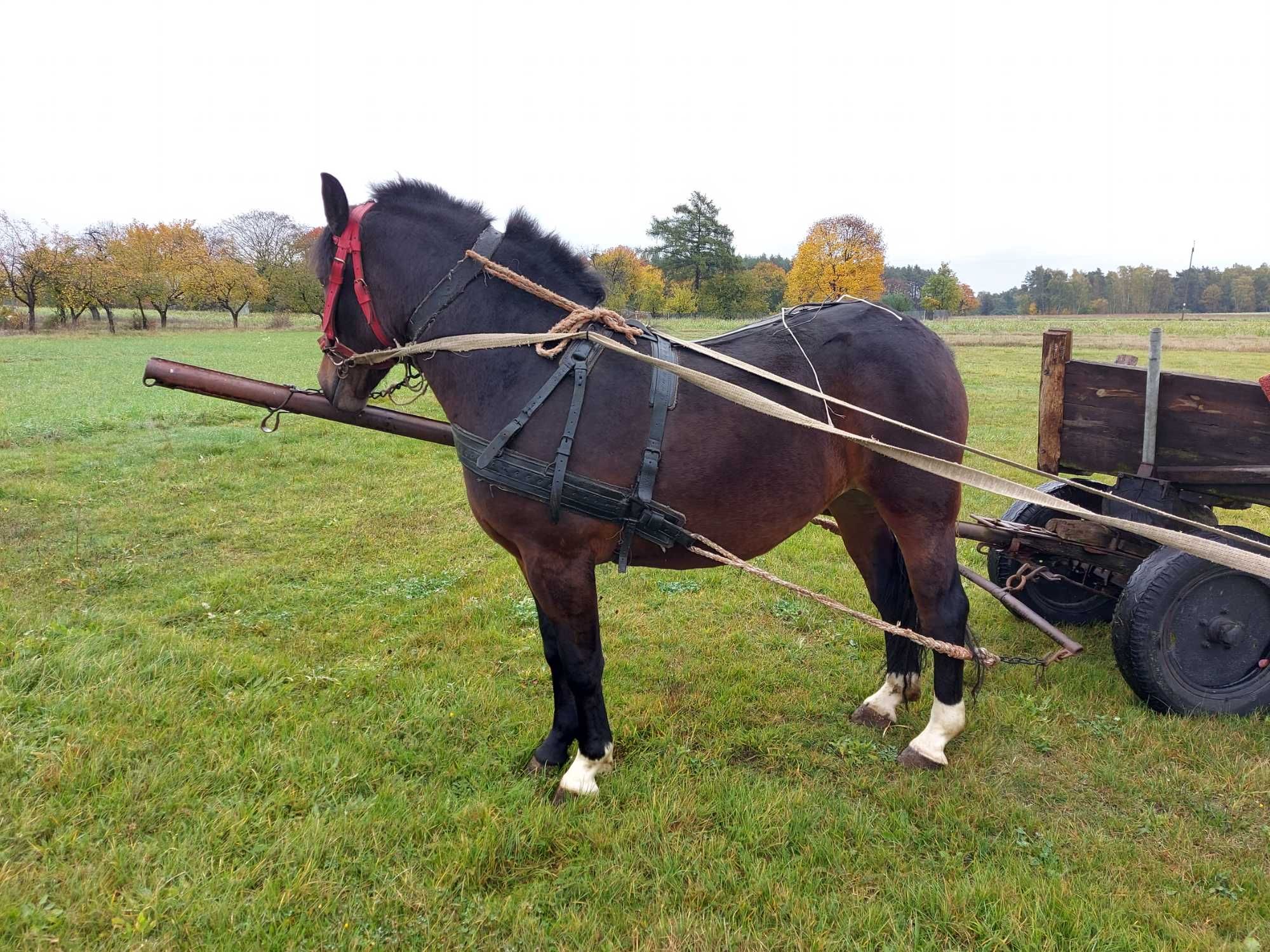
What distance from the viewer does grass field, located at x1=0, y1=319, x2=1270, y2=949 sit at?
2408 mm

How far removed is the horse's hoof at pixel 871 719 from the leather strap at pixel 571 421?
2.16 meters

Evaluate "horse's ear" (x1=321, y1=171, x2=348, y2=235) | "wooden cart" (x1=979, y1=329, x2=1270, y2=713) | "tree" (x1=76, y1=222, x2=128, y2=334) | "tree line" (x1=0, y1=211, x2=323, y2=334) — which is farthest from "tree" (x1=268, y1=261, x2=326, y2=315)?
"wooden cart" (x1=979, y1=329, x2=1270, y2=713)

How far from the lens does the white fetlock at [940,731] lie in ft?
11.0

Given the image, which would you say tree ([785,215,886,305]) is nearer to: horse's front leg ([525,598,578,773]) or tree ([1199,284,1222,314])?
tree ([1199,284,1222,314])

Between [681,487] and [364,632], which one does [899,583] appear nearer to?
[681,487]

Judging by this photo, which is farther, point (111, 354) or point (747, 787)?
point (111, 354)

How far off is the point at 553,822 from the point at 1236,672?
380 centimetres

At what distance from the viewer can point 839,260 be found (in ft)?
191

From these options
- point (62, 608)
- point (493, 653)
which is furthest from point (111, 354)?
point (493, 653)

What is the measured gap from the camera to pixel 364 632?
15.5ft

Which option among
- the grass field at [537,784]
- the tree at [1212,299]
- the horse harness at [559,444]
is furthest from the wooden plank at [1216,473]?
the tree at [1212,299]

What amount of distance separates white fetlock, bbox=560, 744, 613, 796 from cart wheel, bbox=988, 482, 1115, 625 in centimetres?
314

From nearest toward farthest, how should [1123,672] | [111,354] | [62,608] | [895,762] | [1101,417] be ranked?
1. [895,762]
2. [1123,672]
3. [1101,417]
4. [62,608]
5. [111,354]

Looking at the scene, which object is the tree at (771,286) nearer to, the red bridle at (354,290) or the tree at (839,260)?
the tree at (839,260)
